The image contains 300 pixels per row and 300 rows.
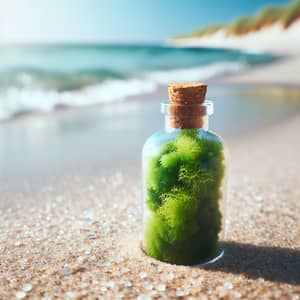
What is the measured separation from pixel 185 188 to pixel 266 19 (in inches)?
634

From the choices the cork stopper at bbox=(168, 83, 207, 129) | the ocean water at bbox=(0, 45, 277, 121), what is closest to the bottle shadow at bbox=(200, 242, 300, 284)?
the cork stopper at bbox=(168, 83, 207, 129)

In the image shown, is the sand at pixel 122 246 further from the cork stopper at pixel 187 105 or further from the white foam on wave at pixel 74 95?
the white foam on wave at pixel 74 95

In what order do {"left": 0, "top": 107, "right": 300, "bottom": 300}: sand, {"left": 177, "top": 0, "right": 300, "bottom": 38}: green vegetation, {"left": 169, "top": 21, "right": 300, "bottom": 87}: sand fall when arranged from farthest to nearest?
{"left": 177, "top": 0, "right": 300, "bottom": 38}: green vegetation
{"left": 169, "top": 21, "right": 300, "bottom": 87}: sand
{"left": 0, "top": 107, "right": 300, "bottom": 300}: sand

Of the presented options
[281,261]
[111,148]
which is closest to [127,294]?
[281,261]

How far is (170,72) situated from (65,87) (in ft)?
12.0

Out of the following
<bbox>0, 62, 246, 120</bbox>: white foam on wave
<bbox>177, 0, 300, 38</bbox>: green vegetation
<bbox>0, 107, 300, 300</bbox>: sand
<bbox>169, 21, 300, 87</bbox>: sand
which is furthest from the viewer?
<bbox>177, 0, 300, 38</bbox>: green vegetation

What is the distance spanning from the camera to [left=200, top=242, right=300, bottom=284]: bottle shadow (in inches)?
54.4

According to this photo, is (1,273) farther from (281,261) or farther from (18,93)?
(18,93)

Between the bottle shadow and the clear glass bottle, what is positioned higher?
the clear glass bottle

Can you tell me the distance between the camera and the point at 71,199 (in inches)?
82.2

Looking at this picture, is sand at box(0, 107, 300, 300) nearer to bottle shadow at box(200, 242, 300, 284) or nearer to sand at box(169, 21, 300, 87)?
bottle shadow at box(200, 242, 300, 284)

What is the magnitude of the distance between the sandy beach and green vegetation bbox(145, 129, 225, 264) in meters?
0.07

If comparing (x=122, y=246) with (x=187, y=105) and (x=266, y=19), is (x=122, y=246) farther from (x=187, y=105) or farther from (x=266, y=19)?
(x=266, y=19)

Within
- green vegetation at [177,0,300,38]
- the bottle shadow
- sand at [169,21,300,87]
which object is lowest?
the bottle shadow
